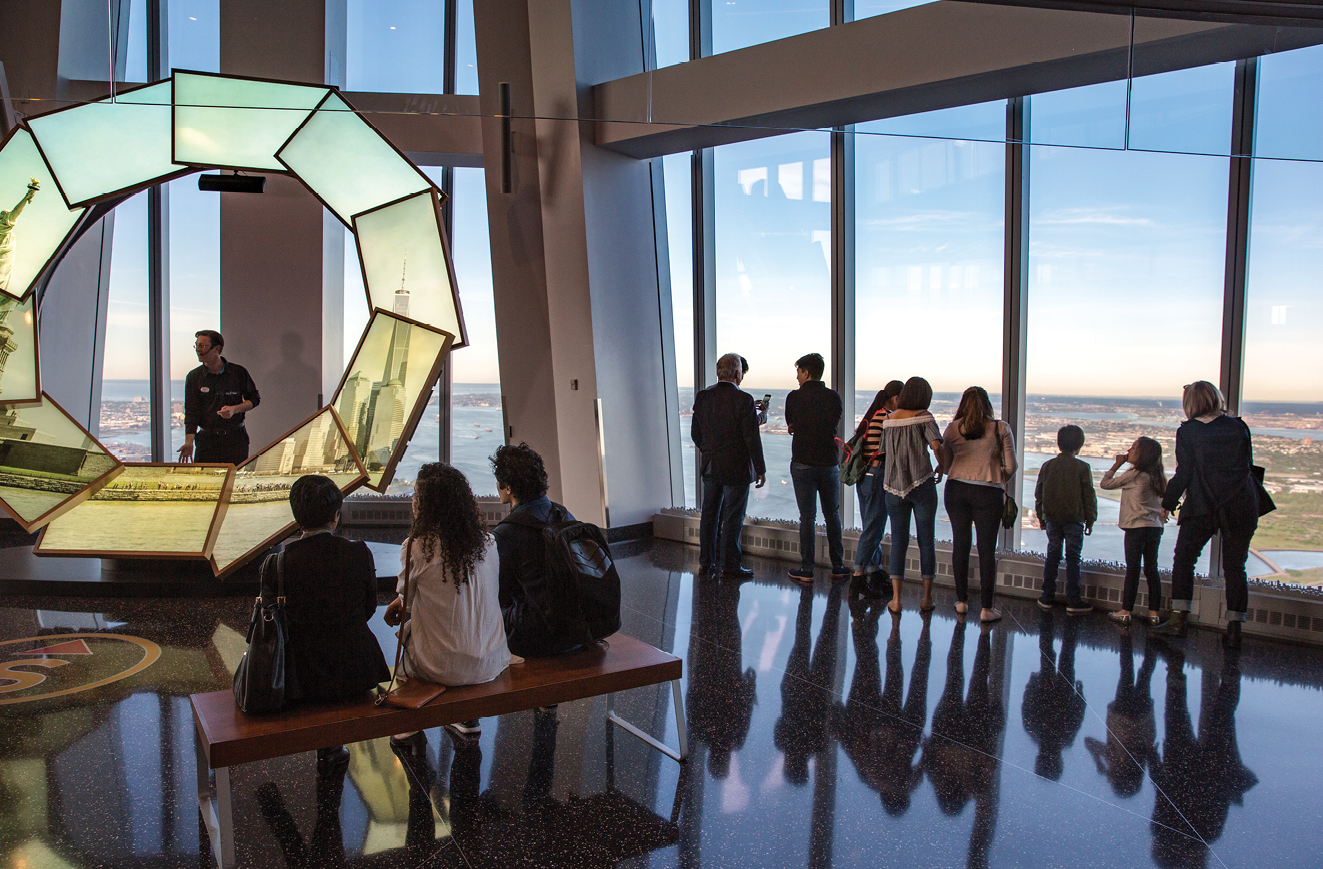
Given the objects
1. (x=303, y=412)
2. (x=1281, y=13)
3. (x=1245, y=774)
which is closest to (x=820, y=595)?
(x=1245, y=774)

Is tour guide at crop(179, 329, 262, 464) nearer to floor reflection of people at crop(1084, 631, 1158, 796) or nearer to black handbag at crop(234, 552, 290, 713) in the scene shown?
black handbag at crop(234, 552, 290, 713)

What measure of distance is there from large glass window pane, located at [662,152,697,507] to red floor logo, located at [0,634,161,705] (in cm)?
493

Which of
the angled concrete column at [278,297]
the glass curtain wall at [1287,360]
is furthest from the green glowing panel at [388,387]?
the glass curtain wall at [1287,360]

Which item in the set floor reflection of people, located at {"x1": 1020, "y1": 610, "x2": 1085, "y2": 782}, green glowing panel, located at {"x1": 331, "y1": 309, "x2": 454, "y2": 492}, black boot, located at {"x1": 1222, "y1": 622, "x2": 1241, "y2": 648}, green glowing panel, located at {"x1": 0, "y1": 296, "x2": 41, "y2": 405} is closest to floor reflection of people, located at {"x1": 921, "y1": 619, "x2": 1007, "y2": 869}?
floor reflection of people, located at {"x1": 1020, "y1": 610, "x2": 1085, "y2": 782}

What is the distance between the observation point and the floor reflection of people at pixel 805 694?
3695 millimetres

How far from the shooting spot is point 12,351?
230 inches

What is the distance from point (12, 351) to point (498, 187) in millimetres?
4022

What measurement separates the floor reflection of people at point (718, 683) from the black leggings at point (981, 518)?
1.55m

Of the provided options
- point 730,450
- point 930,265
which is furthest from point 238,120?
point 930,265

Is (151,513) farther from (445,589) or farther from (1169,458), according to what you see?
(1169,458)

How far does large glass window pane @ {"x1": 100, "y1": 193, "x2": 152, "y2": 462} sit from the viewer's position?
8.98 m

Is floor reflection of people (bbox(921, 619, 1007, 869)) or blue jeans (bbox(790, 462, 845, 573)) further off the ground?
blue jeans (bbox(790, 462, 845, 573))

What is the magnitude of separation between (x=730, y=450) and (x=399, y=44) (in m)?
5.13

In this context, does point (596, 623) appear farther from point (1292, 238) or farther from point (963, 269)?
point (1292, 238)
